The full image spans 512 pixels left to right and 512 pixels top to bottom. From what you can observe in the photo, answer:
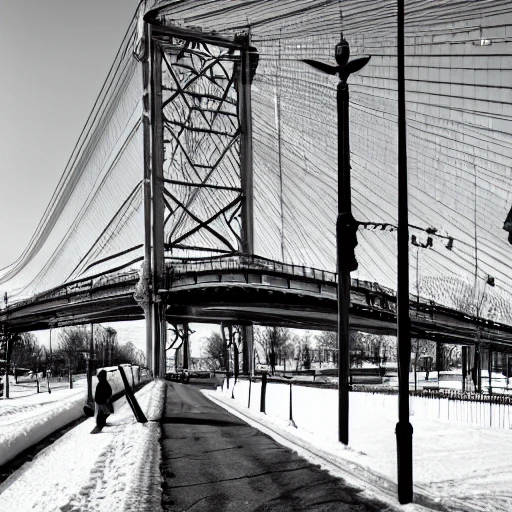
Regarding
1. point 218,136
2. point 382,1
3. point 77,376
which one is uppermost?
point 218,136

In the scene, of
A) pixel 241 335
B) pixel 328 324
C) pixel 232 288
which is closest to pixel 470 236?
pixel 232 288

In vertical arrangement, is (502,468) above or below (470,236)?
below

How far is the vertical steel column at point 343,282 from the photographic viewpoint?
1437cm

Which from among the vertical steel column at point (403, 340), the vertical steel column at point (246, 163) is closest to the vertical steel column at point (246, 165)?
the vertical steel column at point (246, 163)

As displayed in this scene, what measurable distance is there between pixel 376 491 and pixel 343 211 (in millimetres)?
6544

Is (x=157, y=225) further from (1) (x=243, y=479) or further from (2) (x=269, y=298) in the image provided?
(1) (x=243, y=479)

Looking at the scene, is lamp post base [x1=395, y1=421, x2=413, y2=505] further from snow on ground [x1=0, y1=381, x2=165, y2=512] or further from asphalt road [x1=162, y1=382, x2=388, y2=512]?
snow on ground [x1=0, y1=381, x2=165, y2=512]

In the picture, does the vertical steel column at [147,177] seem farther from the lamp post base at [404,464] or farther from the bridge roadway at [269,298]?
the lamp post base at [404,464]

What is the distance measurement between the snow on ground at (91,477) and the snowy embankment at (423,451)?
9.34 feet

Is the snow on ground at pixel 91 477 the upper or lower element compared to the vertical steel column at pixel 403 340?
lower

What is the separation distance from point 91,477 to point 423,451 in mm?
8249

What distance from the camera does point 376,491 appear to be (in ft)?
30.8

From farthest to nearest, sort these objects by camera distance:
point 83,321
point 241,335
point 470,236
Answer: point 83,321 → point 241,335 → point 470,236

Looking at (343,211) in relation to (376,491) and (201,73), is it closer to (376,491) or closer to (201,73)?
(376,491)
